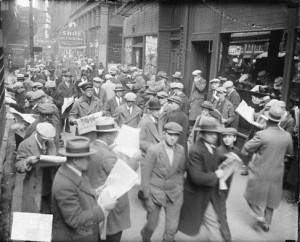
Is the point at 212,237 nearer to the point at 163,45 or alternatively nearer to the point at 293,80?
the point at 293,80

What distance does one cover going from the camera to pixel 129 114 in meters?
7.87

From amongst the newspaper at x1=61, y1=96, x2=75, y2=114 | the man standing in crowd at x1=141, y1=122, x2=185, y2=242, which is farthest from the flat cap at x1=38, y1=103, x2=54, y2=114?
the newspaper at x1=61, y1=96, x2=75, y2=114

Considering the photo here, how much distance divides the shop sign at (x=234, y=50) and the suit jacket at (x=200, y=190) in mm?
7301

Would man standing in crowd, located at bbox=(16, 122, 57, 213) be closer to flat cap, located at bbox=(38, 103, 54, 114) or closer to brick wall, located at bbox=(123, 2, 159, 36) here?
flat cap, located at bbox=(38, 103, 54, 114)

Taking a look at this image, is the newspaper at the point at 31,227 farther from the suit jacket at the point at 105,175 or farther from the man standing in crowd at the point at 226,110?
the man standing in crowd at the point at 226,110

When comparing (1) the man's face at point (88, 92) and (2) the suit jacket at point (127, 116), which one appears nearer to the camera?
(2) the suit jacket at point (127, 116)

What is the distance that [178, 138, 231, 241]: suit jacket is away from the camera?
4602 millimetres

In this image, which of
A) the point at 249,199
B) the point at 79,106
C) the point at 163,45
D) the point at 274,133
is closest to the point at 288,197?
the point at 249,199

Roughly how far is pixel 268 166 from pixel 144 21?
1466cm

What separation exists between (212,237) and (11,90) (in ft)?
25.4

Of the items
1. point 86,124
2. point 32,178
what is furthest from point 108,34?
point 32,178

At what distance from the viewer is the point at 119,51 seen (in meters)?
30.0

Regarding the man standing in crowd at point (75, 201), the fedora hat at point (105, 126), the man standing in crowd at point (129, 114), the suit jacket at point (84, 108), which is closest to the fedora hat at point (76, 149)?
the man standing in crowd at point (75, 201)

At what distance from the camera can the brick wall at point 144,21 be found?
55.5ft
